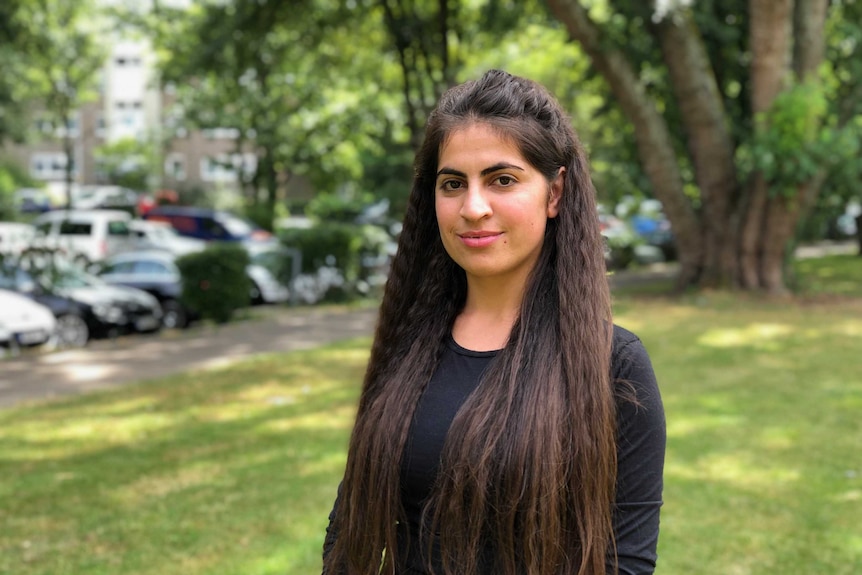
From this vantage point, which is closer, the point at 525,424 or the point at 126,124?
the point at 525,424

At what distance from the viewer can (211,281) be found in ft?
54.2

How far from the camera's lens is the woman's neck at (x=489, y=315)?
2.26 metres

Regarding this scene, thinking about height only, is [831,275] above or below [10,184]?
below

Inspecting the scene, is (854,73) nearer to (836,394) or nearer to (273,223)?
(836,394)

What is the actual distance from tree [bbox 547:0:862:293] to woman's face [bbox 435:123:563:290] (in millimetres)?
12456

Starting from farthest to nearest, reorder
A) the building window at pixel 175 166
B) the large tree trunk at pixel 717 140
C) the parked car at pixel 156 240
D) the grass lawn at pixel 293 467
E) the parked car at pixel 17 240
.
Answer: the building window at pixel 175 166 < the parked car at pixel 156 240 < the parked car at pixel 17 240 < the large tree trunk at pixel 717 140 < the grass lawn at pixel 293 467

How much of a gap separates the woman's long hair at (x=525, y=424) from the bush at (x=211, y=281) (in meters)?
14.6

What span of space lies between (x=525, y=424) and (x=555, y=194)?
54 centimetres

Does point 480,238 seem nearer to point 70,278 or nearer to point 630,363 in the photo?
point 630,363

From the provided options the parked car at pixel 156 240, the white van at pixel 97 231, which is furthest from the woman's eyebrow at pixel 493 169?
the white van at pixel 97 231

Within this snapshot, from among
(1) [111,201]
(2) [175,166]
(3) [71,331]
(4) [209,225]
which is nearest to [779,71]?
(3) [71,331]

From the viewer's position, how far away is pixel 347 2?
1930 centimetres

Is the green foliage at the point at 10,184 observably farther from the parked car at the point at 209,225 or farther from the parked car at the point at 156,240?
the parked car at the point at 156,240

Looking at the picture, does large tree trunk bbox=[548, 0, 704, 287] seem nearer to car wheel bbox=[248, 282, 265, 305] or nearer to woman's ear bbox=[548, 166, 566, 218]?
car wheel bbox=[248, 282, 265, 305]
